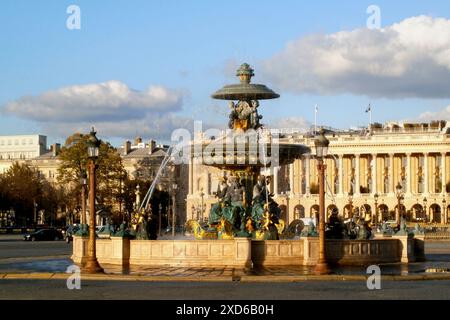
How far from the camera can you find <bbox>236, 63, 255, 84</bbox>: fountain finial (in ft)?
134

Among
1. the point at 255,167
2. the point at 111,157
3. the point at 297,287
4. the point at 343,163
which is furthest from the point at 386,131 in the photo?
the point at 297,287

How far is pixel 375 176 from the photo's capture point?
504 feet

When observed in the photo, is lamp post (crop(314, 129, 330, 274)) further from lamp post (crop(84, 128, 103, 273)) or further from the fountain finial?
the fountain finial

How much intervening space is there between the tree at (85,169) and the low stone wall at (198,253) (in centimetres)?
7259

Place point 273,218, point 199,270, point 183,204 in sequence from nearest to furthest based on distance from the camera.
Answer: point 199,270 < point 273,218 < point 183,204

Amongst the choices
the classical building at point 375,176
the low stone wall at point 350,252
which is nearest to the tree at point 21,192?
the classical building at point 375,176

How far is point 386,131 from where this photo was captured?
518 ft

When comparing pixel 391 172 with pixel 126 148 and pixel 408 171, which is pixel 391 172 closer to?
pixel 408 171

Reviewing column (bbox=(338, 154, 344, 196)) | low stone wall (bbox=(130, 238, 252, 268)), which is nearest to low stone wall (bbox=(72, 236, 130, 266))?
low stone wall (bbox=(130, 238, 252, 268))

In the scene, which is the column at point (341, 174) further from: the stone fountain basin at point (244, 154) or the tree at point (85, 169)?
the stone fountain basin at point (244, 154)
